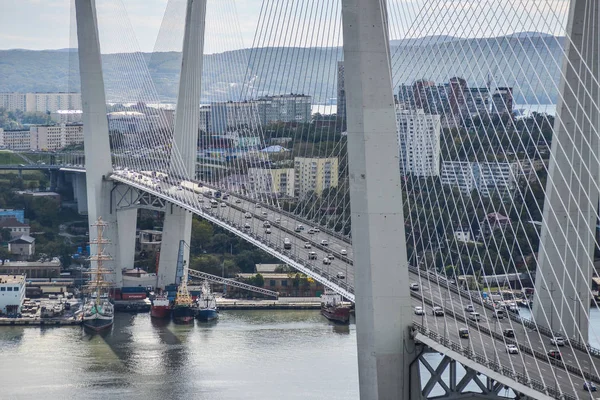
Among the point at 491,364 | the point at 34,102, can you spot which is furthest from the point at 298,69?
the point at 34,102

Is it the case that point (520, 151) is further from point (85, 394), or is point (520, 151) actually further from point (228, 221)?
point (85, 394)

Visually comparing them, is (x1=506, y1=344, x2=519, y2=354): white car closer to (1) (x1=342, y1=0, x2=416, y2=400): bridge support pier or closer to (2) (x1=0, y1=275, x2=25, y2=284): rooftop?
(1) (x1=342, y1=0, x2=416, y2=400): bridge support pier

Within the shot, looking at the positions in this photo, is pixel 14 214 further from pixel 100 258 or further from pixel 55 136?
pixel 55 136

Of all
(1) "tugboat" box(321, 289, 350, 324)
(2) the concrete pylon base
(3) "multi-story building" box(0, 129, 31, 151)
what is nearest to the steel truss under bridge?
(2) the concrete pylon base

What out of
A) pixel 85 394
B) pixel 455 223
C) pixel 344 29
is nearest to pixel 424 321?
pixel 344 29

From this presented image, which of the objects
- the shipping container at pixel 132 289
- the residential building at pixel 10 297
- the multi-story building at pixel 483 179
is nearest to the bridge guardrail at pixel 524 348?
the multi-story building at pixel 483 179

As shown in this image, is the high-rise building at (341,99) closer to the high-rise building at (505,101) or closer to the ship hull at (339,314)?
the high-rise building at (505,101)
